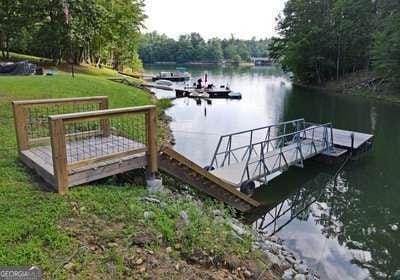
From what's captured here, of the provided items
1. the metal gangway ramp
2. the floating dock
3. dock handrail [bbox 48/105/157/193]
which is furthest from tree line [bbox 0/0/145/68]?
dock handrail [bbox 48/105/157/193]

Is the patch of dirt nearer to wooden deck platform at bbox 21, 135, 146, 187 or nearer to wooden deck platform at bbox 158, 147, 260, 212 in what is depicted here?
wooden deck platform at bbox 21, 135, 146, 187

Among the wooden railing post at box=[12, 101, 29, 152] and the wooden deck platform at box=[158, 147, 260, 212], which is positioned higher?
the wooden railing post at box=[12, 101, 29, 152]

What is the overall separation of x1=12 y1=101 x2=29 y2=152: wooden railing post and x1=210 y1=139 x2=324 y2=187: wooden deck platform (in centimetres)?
441

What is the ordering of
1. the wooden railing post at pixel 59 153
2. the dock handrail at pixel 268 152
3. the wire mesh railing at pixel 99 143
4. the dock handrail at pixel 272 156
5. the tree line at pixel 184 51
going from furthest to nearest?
1. the tree line at pixel 184 51
2. the dock handrail at pixel 268 152
3. the dock handrail at pixel 272 156
4. the wire mesh railing at pixel 99 143
5. the wooden railing post at pixel 59 153

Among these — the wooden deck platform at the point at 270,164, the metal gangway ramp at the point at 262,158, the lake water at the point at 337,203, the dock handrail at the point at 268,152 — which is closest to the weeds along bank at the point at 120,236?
the lake water at the point at 337,203

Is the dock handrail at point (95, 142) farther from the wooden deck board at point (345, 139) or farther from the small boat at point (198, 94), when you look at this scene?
the small boat at point (198, 94)

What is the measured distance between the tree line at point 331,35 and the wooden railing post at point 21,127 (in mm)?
30787

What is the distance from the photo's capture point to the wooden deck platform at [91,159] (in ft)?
16.1

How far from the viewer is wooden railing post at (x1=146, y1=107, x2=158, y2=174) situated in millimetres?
5449

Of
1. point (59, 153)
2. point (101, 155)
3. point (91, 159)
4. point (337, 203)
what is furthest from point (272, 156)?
point (59, 153)

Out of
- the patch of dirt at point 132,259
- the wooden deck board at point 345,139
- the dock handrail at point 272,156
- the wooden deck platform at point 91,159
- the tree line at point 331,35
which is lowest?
the wooden deck board at point 345,139

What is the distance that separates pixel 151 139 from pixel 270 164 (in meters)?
5.17

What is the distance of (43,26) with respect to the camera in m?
26.7

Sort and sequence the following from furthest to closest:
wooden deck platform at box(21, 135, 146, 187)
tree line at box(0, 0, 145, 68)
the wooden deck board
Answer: tree line at box(0, 0, 145, 68) < the wooden deck board < wooden deck platform at box(21, 135, 146, 187)
